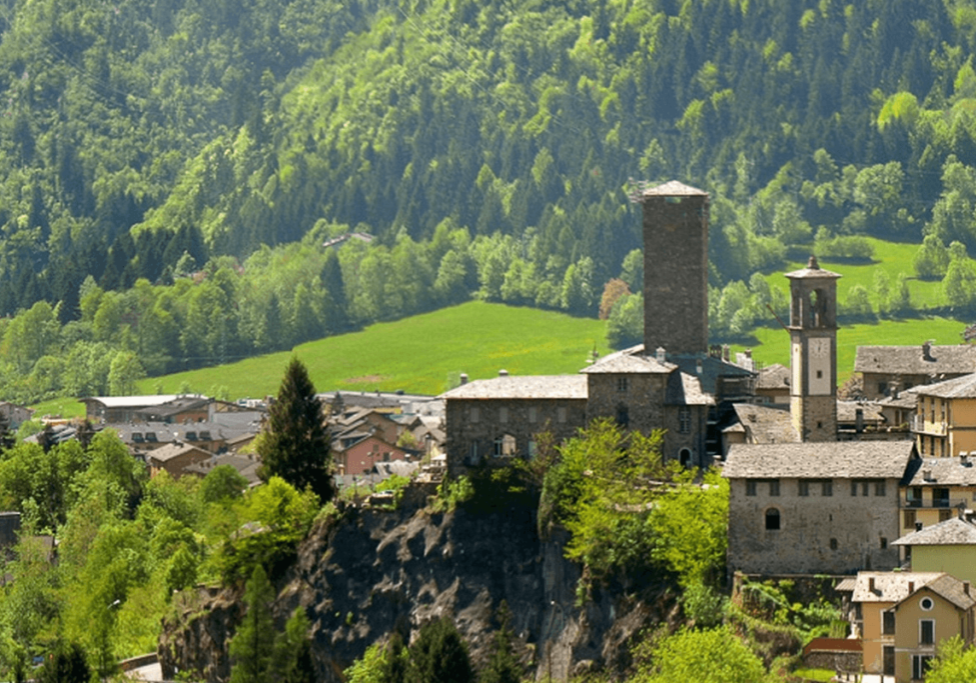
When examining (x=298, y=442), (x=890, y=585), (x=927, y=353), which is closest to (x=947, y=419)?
(x=927, y=353)

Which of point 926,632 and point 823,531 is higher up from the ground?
point 823,531

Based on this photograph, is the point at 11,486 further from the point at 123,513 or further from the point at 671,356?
the point at 671,356

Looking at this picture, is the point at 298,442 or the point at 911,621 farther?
the point at 298,442

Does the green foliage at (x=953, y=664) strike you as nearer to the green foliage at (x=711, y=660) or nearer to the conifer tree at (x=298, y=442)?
the green foliage at (x=711, y=660)

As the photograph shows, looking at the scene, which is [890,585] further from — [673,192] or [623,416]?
[673,192]

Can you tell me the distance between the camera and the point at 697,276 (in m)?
128

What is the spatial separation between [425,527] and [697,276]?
18084 millimetres

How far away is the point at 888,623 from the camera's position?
92.4m

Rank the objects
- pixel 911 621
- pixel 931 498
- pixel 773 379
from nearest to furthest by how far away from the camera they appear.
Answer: pixel 911 621, pixel 931 498, pixel 773 379

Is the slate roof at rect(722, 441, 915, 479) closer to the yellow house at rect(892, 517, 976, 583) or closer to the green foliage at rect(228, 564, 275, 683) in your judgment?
the yellow house at rect(892, 517, 976, 583)

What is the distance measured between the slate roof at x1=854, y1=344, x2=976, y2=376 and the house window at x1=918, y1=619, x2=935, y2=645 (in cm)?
3487

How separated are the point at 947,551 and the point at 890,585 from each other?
161 inches

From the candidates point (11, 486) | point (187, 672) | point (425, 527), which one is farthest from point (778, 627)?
point (11, 486)

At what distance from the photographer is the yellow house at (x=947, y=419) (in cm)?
11250
